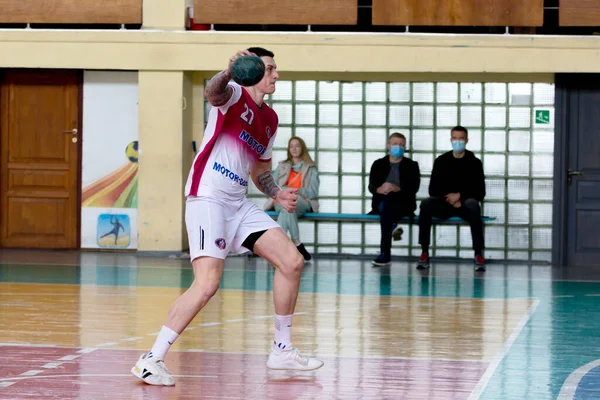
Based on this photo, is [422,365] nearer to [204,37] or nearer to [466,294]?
[466,294]

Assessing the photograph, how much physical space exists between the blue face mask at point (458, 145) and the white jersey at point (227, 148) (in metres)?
7.65

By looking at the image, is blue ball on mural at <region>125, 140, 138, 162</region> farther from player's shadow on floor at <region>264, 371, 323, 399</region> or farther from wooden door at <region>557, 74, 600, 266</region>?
player's shadow on floor at <region>264, 371, 323, 399</region>

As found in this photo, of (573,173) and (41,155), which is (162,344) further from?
(41,155)

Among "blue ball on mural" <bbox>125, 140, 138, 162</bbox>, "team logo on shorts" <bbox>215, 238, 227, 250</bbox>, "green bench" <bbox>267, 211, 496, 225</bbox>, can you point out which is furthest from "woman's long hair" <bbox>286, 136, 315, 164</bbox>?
"team logo on shorts" <bbox>215, 238, 227, 250</bbox>

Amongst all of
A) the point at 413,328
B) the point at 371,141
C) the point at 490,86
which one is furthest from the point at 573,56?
the point at 413,328

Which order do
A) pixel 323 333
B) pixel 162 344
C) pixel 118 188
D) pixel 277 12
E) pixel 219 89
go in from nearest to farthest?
pixel 219 89 → pixel 162 344 → pixel 323 333 → pixel 277 12 → pixel 118 188

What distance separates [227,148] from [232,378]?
1267 mm

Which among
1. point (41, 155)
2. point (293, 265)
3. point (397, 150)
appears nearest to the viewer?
point (293, 265)

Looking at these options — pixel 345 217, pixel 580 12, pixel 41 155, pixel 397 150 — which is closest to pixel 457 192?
pixel 397 150

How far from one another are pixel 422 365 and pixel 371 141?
8.37 meters

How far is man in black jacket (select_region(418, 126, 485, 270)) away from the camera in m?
13.0

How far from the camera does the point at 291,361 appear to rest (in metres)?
6.11

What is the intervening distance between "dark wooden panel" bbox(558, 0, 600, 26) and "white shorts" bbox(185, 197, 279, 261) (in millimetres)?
8710

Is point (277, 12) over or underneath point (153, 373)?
over
